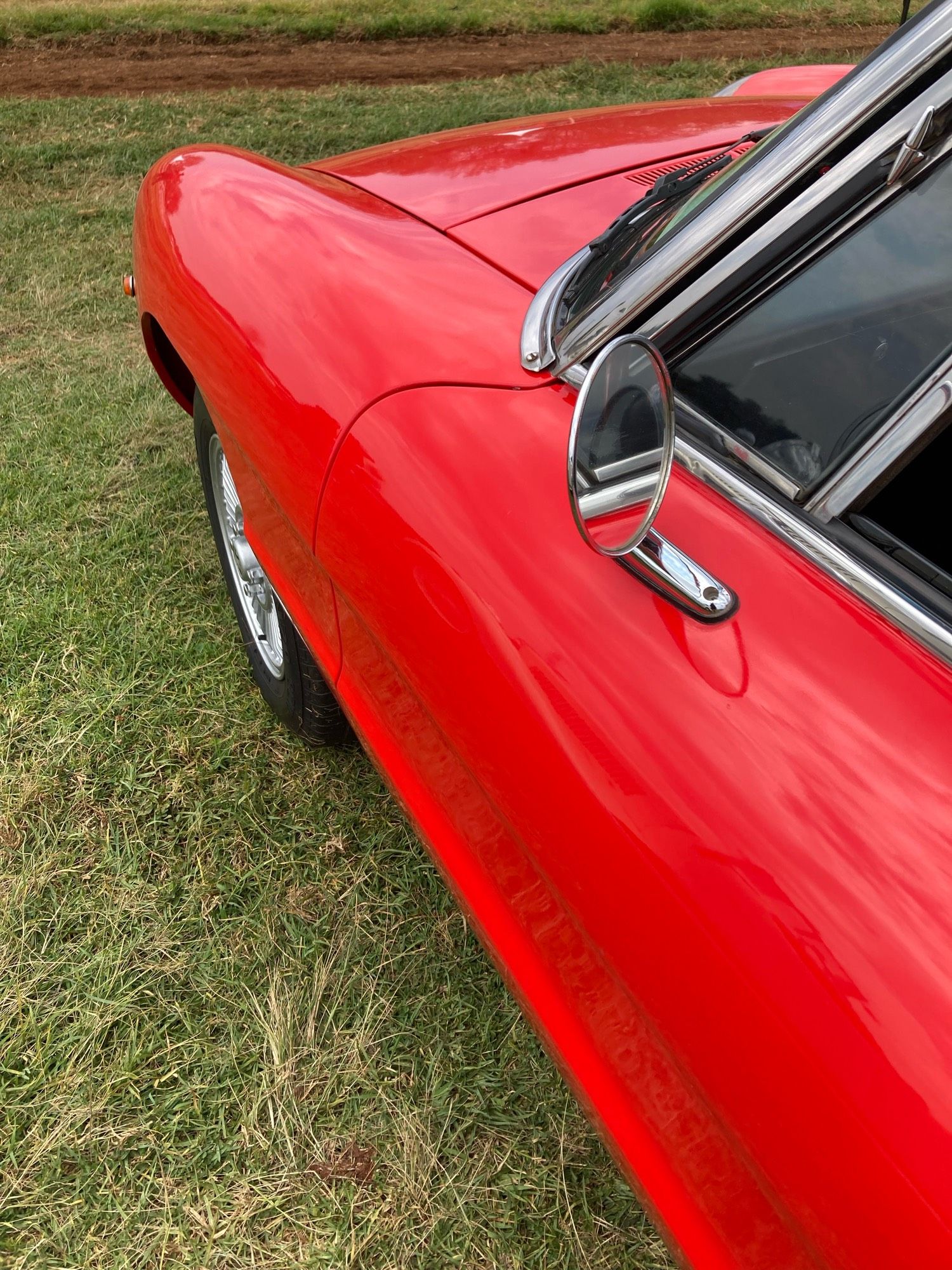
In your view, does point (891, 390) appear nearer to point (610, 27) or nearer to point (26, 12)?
point (610, 27)

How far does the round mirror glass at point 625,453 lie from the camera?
1.01 metres

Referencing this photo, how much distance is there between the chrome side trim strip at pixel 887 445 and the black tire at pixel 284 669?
1166 mm

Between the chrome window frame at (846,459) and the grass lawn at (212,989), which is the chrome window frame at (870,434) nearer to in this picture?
the chrome window frame at (846,459)

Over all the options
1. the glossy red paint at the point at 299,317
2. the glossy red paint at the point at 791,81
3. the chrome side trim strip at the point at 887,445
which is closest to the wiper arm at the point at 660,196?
the glossy red paint at the point at 299,317

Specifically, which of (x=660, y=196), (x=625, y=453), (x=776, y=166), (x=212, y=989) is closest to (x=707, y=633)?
(x=625, y=453)

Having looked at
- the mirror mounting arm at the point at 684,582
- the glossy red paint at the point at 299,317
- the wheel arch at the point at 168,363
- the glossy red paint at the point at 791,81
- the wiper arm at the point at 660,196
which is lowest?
the wheel arch at the point at 168,363

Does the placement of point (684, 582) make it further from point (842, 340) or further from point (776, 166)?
point (776, 166)

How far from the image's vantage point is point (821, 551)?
3.53 ft

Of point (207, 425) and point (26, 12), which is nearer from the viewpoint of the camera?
point (207, 425)

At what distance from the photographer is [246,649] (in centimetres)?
260

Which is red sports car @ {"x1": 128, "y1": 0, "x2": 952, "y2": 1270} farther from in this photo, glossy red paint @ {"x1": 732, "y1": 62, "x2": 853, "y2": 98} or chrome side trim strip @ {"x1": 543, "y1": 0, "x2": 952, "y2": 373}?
glossy red paint @ {"x1": 732, "y1": 62, "x2": 853, "y2": 98}

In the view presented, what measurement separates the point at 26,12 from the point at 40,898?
33.9 feet

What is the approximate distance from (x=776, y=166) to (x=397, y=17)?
9.92 meters

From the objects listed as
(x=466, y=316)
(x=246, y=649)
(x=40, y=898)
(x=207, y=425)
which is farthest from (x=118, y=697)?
(x=466, y=316)
